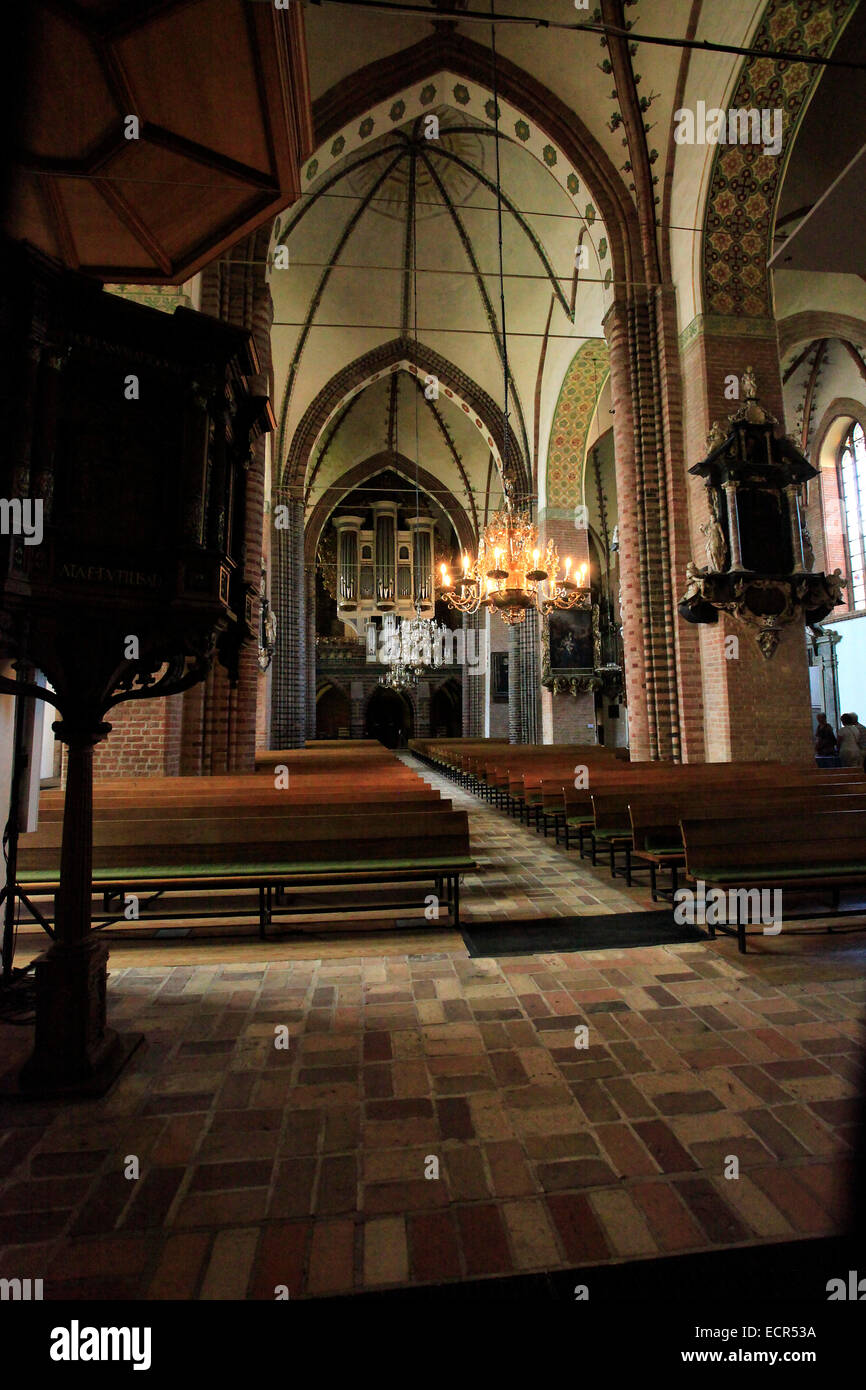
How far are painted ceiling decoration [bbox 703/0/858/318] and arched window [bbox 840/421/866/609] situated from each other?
8.67 m

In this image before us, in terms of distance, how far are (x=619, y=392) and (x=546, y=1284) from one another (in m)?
10.0

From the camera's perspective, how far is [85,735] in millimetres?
2506

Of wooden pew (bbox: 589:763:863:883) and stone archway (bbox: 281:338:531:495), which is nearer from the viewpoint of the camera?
wooden pew (bbox: 589:763:863:883)

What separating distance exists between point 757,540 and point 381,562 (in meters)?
18.4

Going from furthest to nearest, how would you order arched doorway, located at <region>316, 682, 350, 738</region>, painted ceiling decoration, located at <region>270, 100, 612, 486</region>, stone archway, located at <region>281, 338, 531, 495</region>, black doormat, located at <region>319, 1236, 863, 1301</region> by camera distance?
arched doorway, located at <region>316, 682, 350, 738</region>, stone archway, located at <region>281, 338, 531, 495</region>, painted ceiling decoration, located at <region>270, 100, 612, 486</region>, black doormat, located at <region>319, 1236, 863, 1301</region>

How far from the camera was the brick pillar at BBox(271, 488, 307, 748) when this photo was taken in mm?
16594

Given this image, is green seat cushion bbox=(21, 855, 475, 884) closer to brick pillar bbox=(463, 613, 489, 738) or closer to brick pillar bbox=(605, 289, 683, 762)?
brick pillar bbox=(605, 289, 683, 762)

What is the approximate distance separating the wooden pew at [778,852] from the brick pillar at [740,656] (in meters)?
3.81

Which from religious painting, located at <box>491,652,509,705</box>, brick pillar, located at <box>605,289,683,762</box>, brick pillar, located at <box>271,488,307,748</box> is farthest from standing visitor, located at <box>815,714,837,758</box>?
brick pillar, located at <box>271,488,307,748</box>

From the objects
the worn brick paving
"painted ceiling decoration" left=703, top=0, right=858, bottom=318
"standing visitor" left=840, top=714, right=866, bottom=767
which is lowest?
the worn brick paving

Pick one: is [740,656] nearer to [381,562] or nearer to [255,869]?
[255,869]

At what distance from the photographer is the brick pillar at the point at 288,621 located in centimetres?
1659

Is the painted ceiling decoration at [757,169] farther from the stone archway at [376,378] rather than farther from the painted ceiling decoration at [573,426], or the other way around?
the stone archway at [376,378]

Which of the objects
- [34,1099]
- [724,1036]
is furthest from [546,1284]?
[34,1099]
